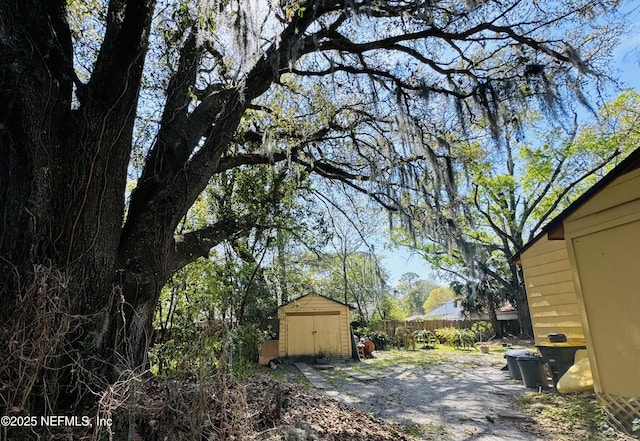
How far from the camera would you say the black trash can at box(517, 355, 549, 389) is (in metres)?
5.65

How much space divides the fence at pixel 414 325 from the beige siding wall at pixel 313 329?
167 inches

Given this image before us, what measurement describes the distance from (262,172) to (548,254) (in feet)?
19.0

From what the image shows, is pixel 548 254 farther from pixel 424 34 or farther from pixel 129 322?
pixel 129 322

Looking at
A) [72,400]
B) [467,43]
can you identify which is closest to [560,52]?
[467,43]

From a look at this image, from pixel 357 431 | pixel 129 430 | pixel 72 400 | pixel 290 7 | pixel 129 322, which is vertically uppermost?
pixel 290 7

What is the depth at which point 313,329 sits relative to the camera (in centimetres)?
1197

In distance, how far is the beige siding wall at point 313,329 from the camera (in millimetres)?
11734

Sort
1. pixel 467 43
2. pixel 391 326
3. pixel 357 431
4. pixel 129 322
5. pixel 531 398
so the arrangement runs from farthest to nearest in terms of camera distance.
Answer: pixel 391 326, pixel 531 398, pixel 467 43, pixel 357 431, pixel 129 322

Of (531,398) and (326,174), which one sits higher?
(326,174)

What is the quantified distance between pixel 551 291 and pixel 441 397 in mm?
2910

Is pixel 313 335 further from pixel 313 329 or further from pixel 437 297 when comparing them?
pixel 437 297

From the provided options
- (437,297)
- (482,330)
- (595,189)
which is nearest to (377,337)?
(482,330)

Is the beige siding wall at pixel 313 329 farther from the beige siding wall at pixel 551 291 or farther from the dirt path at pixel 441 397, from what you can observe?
the beige siding wall at pixel 551 291

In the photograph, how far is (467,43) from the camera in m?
4.62
